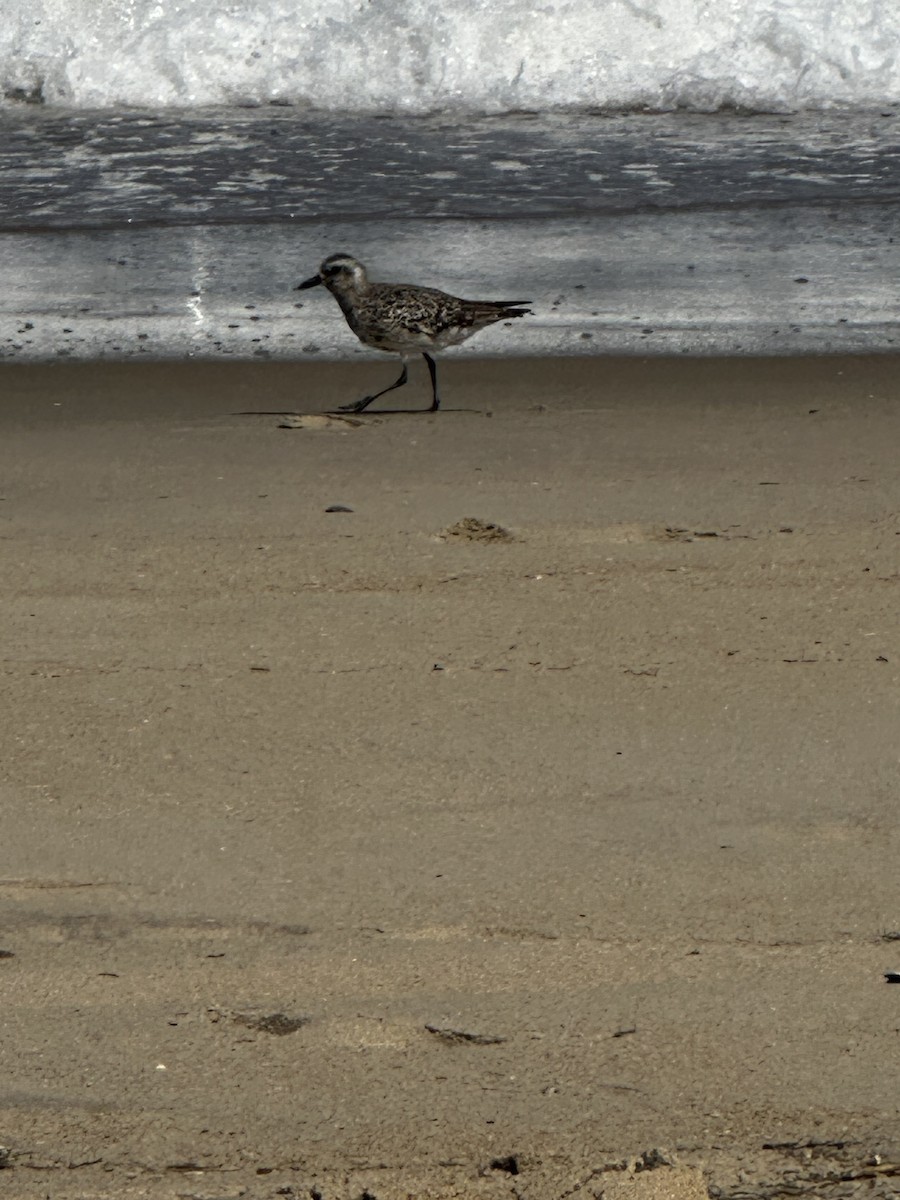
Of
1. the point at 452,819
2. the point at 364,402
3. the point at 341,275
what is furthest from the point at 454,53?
the point at 452,819

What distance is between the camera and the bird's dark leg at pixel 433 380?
20.0 feet

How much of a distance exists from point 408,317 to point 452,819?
323 cm

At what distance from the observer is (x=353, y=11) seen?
11.5m

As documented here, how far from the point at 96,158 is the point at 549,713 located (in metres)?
6.58

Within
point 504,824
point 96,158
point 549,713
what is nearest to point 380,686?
point 549,713

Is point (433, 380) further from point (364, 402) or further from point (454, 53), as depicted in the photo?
point (454, 53)

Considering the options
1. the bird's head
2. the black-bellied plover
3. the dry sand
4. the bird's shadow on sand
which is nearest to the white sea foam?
the bird's head

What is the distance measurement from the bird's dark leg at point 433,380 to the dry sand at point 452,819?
546mm

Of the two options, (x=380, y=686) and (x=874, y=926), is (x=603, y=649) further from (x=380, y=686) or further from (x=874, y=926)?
(x=874, y=926)

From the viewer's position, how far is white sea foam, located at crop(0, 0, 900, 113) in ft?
35.6

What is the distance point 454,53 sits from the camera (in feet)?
36.8

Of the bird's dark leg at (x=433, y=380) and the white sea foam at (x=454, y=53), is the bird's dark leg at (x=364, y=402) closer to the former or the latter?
the bird's dark leg at (x=433, y=380)

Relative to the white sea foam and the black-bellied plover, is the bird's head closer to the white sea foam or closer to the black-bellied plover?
the black-bellied plover

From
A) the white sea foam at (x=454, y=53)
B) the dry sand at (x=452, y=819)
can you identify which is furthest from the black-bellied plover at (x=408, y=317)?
the white sea foam at (x=454, y=53)
